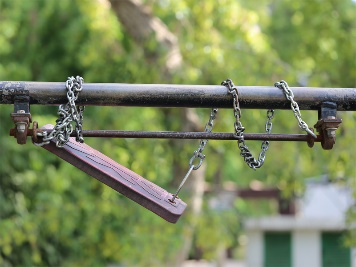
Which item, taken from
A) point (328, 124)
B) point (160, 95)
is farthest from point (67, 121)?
point (328, 124)

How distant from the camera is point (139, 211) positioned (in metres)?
8.98

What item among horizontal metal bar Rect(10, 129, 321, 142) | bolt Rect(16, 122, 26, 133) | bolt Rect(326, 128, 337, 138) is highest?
bolt Rect(326, 128, 337, 138)

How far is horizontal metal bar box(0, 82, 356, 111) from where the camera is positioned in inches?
106

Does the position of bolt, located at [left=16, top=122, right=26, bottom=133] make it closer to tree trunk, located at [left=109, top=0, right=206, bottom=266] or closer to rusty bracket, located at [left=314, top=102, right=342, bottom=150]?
rusty bracket, located at [left=314, top=102, right=342, bottom=150]

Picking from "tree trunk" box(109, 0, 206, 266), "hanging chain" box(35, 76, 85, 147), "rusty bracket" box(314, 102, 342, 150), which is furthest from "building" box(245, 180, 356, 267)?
"hanging chain" box(35, 76, 85, 147)

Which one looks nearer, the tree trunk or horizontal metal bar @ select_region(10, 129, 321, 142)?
horizontal metal bar @ select_region(10, 129, 321, 142)

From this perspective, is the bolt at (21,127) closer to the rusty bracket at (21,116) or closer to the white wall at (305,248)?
the rusty bracket at (21,116)

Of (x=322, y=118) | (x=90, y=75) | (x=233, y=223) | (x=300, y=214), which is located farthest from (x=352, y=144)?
(x=300, y=214)

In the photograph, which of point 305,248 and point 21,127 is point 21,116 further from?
point 305,248

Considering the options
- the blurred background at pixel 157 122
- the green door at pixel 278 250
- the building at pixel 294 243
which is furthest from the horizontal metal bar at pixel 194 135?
the green door at pixel 278 250

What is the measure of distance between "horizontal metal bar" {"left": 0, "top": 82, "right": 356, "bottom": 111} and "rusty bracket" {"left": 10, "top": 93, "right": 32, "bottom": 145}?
0.01 metres

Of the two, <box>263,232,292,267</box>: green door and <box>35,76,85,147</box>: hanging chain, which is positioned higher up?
<box>263,232,292,267</box>: green door

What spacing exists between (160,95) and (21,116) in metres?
0.45

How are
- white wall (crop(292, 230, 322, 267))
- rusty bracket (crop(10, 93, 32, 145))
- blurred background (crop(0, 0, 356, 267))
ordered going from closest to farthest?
1. rusty bracket (crop(10, 93, 32, 145))
2. blurred background (crop(0, 0, 356, 267))
3. white wall (crop(292, 230, 322, 267))
